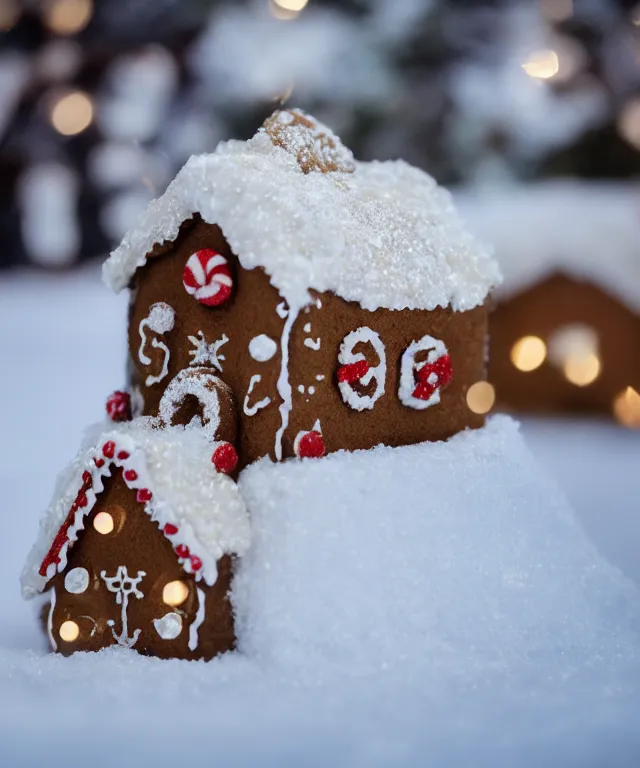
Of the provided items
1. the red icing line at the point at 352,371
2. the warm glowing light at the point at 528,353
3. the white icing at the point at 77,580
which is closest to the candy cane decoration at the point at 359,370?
the red icing line at the point at 352,371

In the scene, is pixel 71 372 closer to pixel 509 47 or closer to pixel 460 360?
pixel 460 360

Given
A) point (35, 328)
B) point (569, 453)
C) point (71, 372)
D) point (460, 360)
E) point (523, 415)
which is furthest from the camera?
point (35, 328)

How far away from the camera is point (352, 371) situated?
2195mm

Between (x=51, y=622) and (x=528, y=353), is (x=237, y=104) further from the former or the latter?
(x=51, y=622)

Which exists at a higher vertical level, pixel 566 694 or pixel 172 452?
pixel 172 452

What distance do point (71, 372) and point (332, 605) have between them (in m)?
4.47

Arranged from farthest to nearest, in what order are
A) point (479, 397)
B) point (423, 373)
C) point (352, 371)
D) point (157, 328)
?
point (479, 397)
point (423, 373)
point (157, 328)
point (352, 371)

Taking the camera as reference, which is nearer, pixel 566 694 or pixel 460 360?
pixel 566 694

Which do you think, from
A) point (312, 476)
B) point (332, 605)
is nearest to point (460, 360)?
point (312, 476)

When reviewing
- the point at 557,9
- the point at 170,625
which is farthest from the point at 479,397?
the point at 557,9

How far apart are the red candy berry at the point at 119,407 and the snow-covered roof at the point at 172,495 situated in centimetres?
34

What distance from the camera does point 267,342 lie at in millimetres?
2080

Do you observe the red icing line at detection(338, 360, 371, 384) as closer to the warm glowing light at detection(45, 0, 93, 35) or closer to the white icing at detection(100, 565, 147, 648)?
the white icing at detection(100, 565, 147, 648)

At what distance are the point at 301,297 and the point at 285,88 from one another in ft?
17.1
